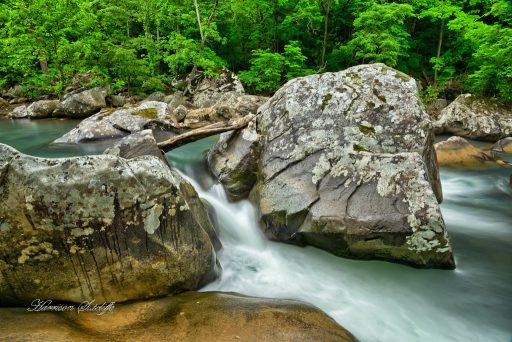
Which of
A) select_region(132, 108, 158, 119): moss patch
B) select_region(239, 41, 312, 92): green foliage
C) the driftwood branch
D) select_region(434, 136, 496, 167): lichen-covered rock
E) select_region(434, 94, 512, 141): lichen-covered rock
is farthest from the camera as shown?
select_region(239, 41, 312, 92): green foliage

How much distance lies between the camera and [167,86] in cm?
2111

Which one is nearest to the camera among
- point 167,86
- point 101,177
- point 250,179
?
point 101,177

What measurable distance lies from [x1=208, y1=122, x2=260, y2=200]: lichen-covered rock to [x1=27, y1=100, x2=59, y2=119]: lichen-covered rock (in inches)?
596

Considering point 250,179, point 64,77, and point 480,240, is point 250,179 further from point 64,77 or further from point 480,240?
point 64,77

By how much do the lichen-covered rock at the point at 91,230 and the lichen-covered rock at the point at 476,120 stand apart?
43.5 feet

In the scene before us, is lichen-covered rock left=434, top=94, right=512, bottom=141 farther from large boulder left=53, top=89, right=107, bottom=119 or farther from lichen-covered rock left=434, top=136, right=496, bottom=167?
large boulder left=53, top=89, right=107, bottom=119

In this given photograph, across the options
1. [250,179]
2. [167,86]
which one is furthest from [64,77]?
[250,179]

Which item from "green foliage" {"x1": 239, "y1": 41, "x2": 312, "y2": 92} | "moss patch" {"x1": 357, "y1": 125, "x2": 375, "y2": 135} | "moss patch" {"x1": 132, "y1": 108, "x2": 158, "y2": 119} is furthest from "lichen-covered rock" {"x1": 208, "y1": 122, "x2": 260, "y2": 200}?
"green foliage" {"x1": 239, "y1": 41, "x2": 312, "y2": 92}

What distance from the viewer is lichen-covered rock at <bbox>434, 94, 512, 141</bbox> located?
12.5m

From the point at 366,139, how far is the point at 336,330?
10.9 feet

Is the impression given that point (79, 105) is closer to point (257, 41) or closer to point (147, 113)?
point (147, 113)

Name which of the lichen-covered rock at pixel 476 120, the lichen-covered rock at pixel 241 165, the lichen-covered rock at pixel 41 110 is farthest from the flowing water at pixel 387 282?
the lichen-covered rock at pixel 41 110

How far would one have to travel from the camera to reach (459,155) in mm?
9391

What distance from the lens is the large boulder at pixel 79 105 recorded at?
16.0m
